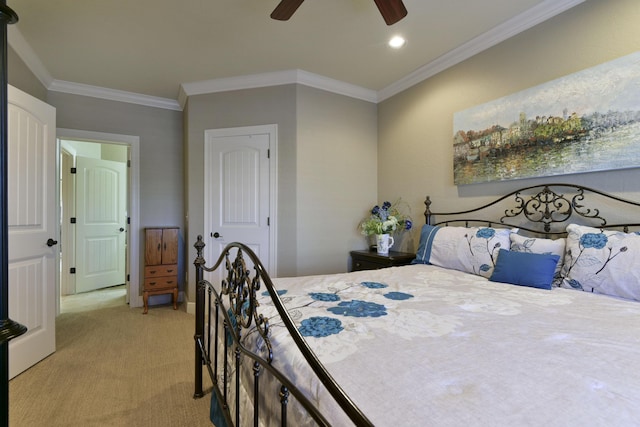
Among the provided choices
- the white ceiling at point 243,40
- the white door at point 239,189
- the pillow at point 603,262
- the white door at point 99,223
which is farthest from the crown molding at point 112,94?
the pillow at point 603,262

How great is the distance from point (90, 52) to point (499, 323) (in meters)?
3.65

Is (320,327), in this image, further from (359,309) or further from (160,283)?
(160,283)

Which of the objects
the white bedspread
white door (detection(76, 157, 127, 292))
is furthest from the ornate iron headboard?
white door (detection(76, 157, 127, 292))

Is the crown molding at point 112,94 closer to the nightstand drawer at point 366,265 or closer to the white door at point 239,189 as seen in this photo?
the white door at point 239,189

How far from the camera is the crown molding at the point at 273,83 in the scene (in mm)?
3208

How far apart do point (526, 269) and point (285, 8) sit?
211 centimetres

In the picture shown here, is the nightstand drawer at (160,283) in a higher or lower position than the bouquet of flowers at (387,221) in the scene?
lower

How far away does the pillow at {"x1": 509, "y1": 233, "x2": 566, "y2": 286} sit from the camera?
72.3 inches

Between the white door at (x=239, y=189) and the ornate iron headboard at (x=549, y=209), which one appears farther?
the white door at (x=239, y=189)

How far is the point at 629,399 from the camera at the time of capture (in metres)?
0.69

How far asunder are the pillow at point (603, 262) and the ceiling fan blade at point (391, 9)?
5.42 ft

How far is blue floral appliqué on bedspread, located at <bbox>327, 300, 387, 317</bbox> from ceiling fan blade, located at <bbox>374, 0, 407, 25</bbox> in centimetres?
167

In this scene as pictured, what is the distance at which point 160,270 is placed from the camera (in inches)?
142

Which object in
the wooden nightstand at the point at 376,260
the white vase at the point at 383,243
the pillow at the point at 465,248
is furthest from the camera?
the white vase at the point at 383,243
